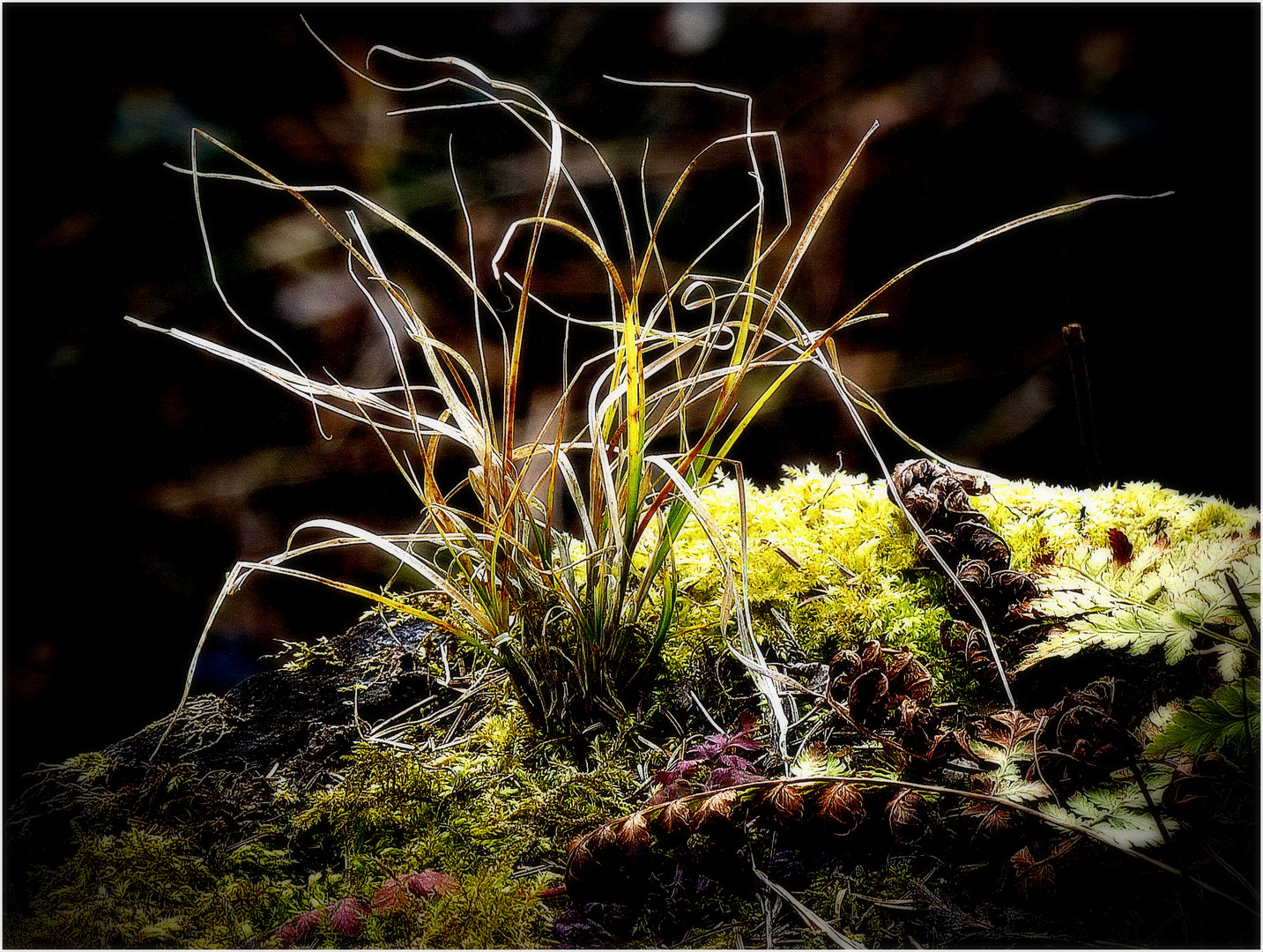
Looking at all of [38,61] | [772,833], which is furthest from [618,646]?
[38,61]

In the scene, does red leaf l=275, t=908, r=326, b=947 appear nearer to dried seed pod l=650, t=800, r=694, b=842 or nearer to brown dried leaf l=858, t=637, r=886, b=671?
dried seed pod l=650, t=800, r=694, b=842

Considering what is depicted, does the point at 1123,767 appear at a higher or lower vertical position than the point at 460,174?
lower

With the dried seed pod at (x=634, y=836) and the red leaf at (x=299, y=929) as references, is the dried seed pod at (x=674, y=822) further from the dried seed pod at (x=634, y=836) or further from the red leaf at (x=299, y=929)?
the red leaf at (x=299, y=929)

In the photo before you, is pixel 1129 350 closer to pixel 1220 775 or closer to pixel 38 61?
pixel 1220 775

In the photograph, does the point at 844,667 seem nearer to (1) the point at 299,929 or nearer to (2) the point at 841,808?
(2) the point at 841,808

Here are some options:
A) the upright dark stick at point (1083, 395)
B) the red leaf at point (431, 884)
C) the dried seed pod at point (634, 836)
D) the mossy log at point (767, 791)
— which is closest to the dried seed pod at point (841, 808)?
the mossy log at point (767, 791)
